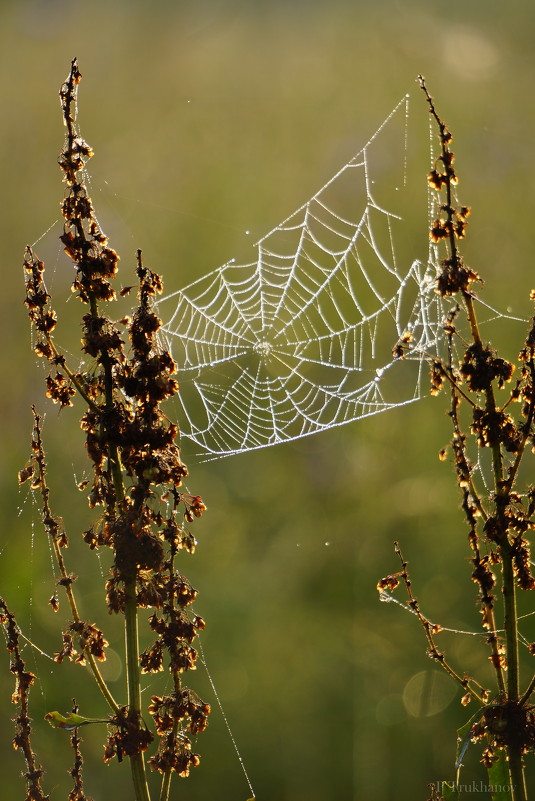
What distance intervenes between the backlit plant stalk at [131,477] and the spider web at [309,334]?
3211 mm

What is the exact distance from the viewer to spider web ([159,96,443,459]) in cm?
500

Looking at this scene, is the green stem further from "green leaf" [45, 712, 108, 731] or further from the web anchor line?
the web anchor line

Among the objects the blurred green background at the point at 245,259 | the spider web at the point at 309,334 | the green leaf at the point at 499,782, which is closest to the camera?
the green leaf at the point at 499,782

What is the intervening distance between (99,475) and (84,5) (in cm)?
653

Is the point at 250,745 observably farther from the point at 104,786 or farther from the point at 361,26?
the point at 361,26

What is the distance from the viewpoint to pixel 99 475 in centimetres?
147

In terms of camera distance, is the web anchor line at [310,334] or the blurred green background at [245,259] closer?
the blurred green background at [245,259]

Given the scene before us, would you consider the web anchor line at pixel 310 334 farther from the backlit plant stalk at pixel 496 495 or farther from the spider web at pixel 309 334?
the backlit plant stalk at pixel 496 495

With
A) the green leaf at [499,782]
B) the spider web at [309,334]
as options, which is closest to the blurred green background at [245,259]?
the spider web at [309,334]

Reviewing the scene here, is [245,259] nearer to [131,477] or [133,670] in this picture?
[131,477]

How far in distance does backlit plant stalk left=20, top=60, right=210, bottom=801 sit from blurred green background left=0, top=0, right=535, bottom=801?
2521mm

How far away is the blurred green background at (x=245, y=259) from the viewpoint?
444cm

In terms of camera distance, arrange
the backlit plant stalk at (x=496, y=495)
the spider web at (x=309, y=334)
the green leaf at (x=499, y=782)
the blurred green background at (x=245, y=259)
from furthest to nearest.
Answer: the spider web at (x=309, y=334), the blurred green background at (x=245, y=259), the green leaf at (x=499, y=782), the backlit plant stalk at (x=496, y=495)

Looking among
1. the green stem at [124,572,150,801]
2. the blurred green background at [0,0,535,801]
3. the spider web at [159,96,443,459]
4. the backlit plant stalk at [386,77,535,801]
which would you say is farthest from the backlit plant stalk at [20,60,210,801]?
the spider web at [159,96,443,459]
